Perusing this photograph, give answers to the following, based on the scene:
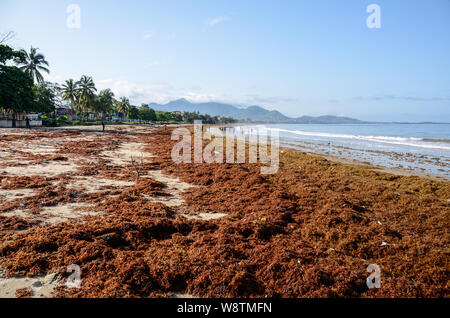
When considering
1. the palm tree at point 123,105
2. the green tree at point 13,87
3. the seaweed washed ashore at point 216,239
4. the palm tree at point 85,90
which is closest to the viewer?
the seaweed washed ashore at point 216,239

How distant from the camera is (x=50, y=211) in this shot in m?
6.14

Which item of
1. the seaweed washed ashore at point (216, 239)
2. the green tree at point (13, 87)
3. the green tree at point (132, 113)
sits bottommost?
the seaweed washed ashore at point (216, 239)

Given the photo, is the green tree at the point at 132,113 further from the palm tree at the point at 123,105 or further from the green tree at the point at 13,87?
the green tree at the point at 13,87

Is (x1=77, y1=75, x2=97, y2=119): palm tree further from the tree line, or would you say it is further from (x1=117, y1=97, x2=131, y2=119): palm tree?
(x1=117, y1=97, x2=131, y2=119): palm tree

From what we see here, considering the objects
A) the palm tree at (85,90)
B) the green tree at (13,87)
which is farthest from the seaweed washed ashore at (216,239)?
the palm tree at (85,90)

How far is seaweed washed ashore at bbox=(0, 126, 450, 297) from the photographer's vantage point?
3547 millimetres

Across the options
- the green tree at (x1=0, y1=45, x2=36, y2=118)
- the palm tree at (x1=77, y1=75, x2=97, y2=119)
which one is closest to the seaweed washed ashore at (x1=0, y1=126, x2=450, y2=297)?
the green tree at (x1=0, y1=45, x2=36, y2=118)

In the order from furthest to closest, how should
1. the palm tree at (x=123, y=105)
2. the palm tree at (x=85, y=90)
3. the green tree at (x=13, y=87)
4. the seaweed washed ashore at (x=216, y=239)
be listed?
the palm tree at (x=123, y=105)
the palm tree at (x=85, y=90)
the green tree at (x=13, y=87)
the seaweed washed ashore at (x=216, y=239)

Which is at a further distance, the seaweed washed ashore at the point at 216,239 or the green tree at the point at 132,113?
the green tree at the point at 132,113

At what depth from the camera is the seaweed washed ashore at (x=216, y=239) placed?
355 centimetres

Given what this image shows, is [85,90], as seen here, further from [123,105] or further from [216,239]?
[216,239]

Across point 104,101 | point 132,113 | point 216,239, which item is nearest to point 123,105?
point 132,113

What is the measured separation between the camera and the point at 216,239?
4934 millimetres
